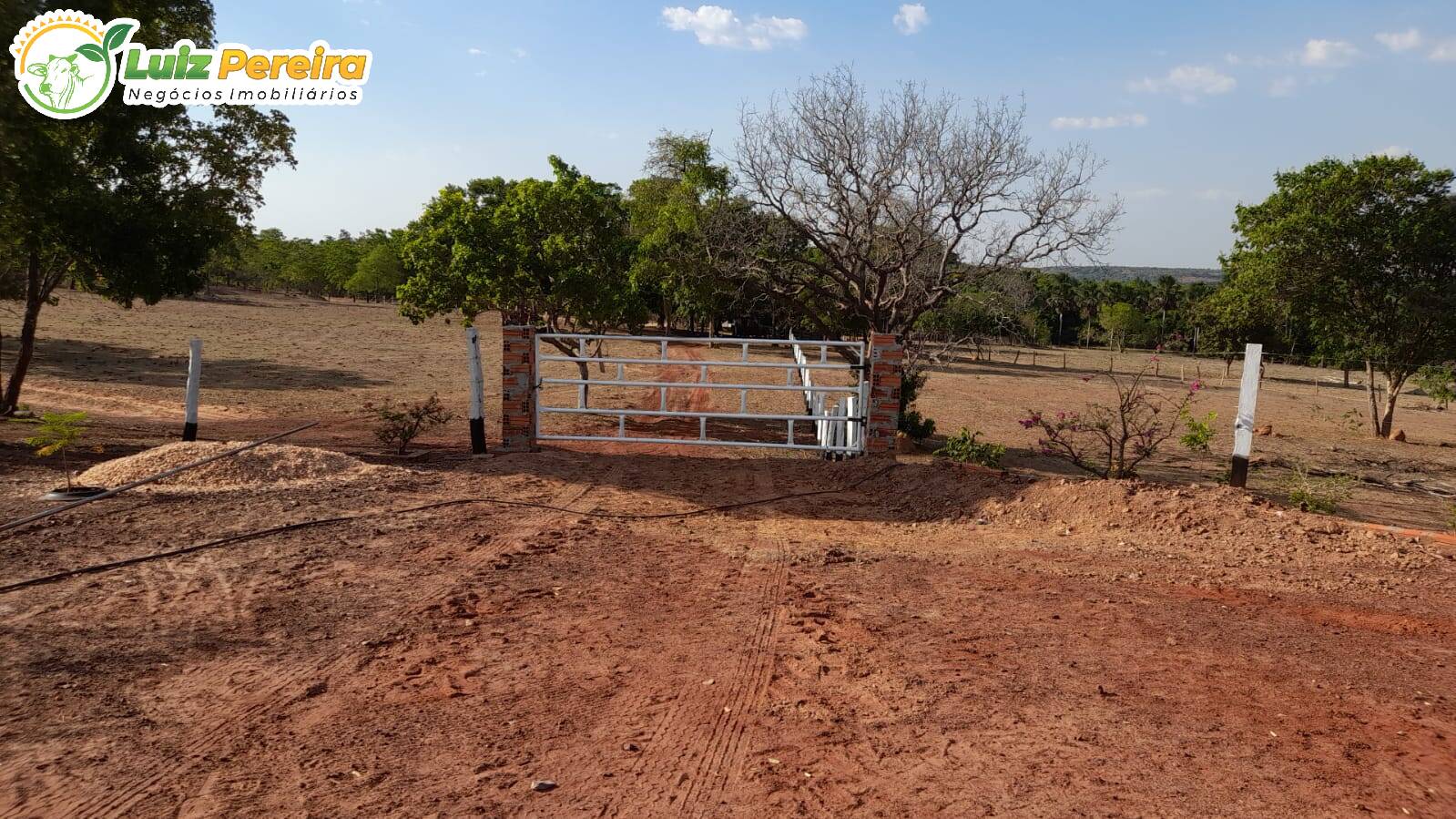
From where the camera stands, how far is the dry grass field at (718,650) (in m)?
3.26

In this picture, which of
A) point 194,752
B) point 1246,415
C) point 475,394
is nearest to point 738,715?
point 194,752

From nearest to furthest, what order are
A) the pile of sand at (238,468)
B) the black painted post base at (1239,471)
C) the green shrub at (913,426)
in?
the pile of sand at (238,468) → the black painted post base at (1239,471) → the green shrub at (913,426)

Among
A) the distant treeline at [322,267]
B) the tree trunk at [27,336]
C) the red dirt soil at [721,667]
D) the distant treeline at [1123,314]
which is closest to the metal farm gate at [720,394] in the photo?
the red dirt soil at [721,667]

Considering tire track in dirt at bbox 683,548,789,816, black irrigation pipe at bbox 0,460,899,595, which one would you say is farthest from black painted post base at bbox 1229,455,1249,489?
tire track in dirt at bbox 683,548,789,816

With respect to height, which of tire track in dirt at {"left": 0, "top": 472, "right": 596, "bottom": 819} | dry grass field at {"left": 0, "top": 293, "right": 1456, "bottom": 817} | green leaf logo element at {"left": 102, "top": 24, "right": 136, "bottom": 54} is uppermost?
green leaf logo element at {"left": 102, "top": 24, "right": 136, "bottom": 54}

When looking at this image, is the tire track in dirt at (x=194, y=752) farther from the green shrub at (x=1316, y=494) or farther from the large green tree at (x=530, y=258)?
the large green tree at (x=530, y=258)

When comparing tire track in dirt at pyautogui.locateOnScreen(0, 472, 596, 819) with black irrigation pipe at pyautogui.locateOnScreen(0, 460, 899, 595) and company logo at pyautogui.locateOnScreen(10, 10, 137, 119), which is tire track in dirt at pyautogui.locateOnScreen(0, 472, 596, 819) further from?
company logo at pyautogui.locateOnScreen(10, 10, 137, 119)

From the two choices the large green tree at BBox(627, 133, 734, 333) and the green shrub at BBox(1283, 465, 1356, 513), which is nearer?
the green shrub at BBox(1283, 465, 1356, 513)

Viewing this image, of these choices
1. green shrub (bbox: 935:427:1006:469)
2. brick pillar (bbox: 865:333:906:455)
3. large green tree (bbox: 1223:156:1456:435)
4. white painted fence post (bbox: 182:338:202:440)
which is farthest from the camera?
large green tree (bbox: 1223:156:1456:435)

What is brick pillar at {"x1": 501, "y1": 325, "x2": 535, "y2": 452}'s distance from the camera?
9.85 meters

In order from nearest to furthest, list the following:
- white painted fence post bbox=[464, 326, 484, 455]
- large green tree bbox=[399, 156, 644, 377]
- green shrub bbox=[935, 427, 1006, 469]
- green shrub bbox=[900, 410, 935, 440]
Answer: white painted fence post bbox=[464, 326, 484, 455]
green shrub bbox=[935, 427, 1006, 469]
green shrub bbox=[900, 410, 935, 440]
large green tree bbox=[399, 156, 644, 377]

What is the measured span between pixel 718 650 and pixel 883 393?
5879 millimetres

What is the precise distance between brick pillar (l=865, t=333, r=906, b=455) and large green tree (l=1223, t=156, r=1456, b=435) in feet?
46.5

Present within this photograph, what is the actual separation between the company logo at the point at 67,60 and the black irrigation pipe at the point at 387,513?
5.36 meters
